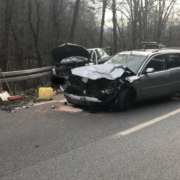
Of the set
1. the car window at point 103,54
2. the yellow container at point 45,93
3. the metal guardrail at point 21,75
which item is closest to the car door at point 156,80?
the yellow container at point 45,93

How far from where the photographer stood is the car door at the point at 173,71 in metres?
7.63

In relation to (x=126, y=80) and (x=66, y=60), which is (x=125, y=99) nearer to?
(x=126, y=80)

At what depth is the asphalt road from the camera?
333 cm

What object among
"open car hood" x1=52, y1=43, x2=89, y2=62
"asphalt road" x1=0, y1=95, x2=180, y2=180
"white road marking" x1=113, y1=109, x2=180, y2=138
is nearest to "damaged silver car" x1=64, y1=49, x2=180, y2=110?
"asphalt road" x1=0, y1=95, x2=180, y2=180

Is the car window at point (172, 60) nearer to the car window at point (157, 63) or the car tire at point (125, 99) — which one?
the car window at point (157, 63)

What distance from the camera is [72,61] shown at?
36.0 ft

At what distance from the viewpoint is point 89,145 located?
14.0 feet

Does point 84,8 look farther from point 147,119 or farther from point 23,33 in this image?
point 147,119

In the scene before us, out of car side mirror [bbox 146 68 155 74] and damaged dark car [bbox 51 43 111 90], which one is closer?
car side mirror [bbox 146 68 155 74]

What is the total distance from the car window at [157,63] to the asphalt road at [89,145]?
4.57 feet

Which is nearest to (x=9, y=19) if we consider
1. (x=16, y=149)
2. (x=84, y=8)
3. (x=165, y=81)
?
(x=165, y=81)

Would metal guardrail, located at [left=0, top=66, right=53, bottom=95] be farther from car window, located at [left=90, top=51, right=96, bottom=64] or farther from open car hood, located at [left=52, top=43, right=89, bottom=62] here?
car window, located at [left=90, top=51, right=96, bottom=64]

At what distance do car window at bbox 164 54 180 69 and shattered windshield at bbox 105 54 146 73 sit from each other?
1.05 metres

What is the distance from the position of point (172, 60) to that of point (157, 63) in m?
0.86
